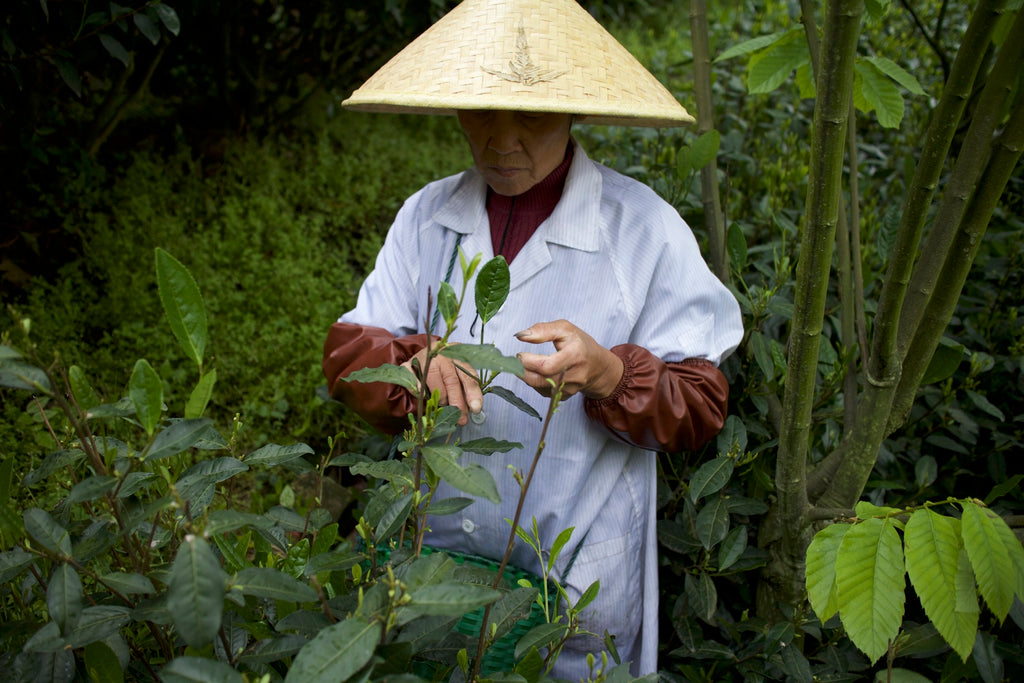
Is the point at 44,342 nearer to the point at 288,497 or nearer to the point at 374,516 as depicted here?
the point at 288,497

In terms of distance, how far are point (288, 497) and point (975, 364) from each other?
63.9 inches

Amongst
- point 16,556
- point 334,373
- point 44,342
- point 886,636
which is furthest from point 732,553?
point 44,342

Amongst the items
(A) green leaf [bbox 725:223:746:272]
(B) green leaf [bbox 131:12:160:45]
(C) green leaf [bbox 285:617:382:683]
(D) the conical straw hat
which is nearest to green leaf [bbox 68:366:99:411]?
(C) green leaf [bbox 285:617:382:683]

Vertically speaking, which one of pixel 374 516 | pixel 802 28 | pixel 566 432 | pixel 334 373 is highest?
pixel 802 28

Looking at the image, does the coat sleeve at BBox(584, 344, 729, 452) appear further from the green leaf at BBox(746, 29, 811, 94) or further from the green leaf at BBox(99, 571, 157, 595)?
the green leaf at BBox(99, 571, 157, 595)

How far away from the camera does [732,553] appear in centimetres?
150

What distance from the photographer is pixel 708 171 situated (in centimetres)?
176

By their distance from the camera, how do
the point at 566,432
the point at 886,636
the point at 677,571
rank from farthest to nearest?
the point at 677,571 → the point at 566,432 → the point at 886,636

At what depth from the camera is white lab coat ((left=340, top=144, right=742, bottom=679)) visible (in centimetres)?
139

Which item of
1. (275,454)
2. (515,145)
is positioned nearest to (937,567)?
(275,454)

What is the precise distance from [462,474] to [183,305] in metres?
0.32

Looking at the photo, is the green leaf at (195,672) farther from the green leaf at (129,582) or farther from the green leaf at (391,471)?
the green leaf at (391,471)

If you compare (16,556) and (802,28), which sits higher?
(802,28)

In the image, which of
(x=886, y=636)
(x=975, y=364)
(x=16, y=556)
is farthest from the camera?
(x=975, y=364)
